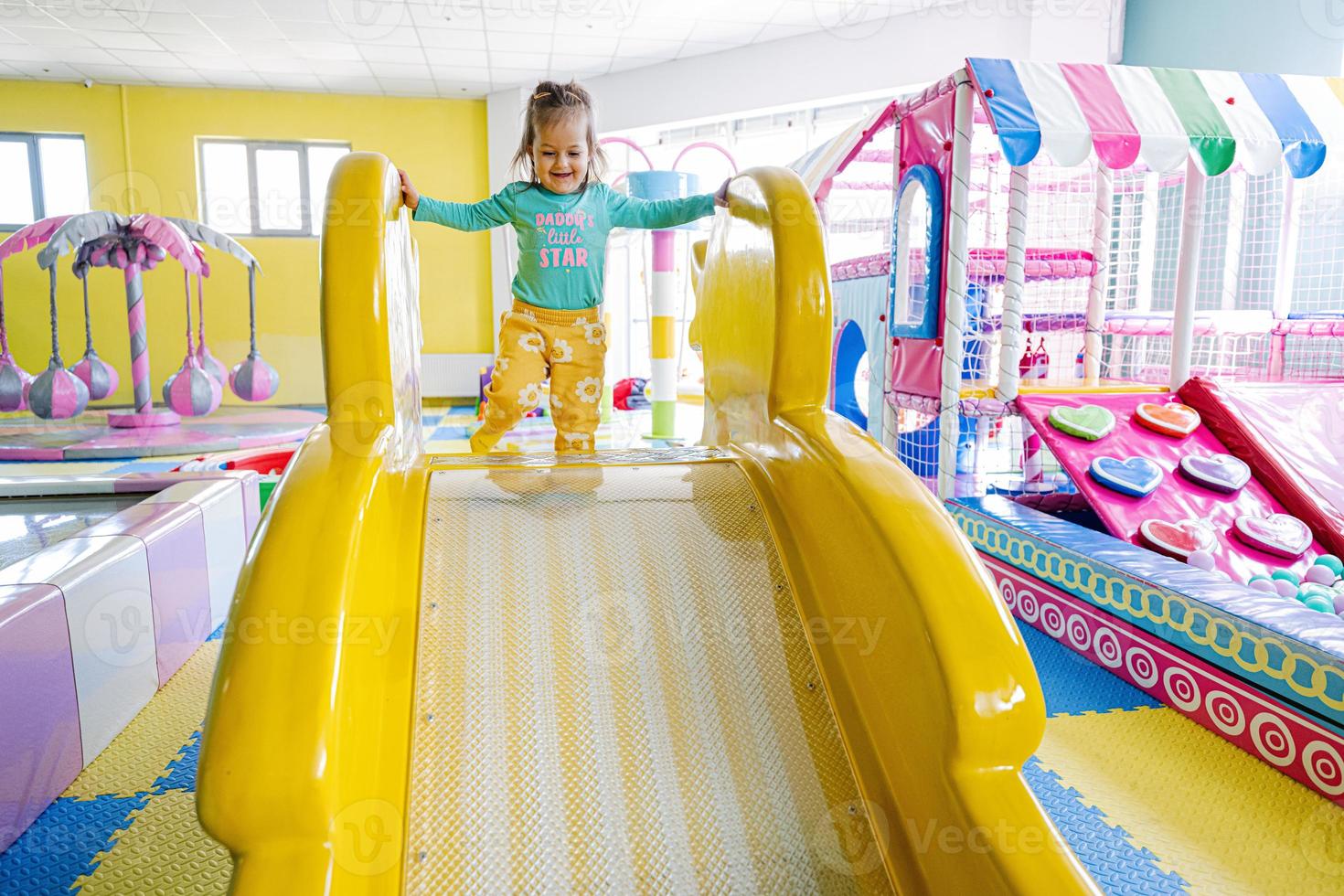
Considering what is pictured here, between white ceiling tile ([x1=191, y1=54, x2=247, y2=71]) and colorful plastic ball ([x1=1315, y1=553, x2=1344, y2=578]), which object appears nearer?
colorful plastic ball ([x1=1315, y1=553, x2=1344, y2=578])

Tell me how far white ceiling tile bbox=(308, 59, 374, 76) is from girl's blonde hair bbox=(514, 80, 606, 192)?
20.1 feet

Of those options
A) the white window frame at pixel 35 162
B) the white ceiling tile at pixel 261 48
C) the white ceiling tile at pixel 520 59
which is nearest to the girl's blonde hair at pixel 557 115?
the white ceiling tile at pixel 520 59

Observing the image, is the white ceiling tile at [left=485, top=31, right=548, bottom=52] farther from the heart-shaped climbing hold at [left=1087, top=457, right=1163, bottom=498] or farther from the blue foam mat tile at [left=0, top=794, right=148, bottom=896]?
the blue foam mat tile at [left=0, top=794, right=148, bottom=896]

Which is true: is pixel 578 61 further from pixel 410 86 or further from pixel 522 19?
pixel 410 86

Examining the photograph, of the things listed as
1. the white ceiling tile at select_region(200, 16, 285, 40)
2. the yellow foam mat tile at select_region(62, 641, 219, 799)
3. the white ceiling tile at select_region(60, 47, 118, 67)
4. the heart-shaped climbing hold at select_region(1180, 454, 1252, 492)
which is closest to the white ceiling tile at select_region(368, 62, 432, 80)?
the white ceiling tile at select_region(200, 16, 285, 40)

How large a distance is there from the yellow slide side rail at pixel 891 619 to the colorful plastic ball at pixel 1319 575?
6.15 feet

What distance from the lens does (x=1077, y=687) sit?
2137mm

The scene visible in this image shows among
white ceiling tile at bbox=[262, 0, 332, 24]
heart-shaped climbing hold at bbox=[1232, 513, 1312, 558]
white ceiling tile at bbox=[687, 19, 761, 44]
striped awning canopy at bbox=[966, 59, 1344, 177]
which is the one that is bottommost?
heart-shaped climbing hold at bbox=[1232, 513, 1312, 558]

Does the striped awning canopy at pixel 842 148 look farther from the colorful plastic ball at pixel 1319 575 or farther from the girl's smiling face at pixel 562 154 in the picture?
the colorful plastic ball at pixel 1319 575

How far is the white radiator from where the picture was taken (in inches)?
341

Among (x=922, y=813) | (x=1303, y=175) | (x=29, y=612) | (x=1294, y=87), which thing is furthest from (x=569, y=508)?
(x=1294, y=87)

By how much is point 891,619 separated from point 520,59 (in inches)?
290

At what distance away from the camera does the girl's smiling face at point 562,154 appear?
6.91 feet

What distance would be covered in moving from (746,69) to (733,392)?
6.26 meters
